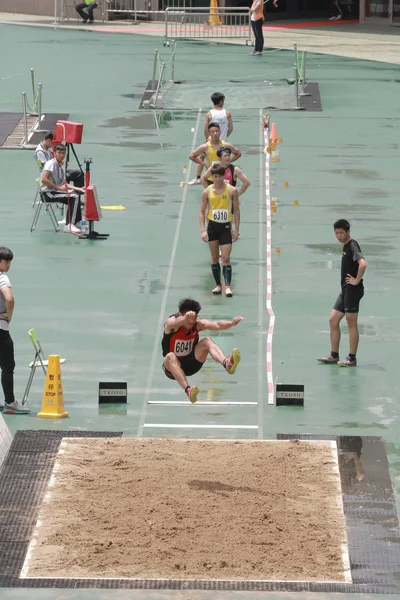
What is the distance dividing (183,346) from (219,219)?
565 centimetres

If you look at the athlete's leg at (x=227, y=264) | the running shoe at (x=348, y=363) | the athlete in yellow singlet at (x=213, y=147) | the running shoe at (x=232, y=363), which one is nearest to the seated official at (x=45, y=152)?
the athlete in yellow singlet at (x=213, y=147)

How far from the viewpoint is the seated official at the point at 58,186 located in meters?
23.0

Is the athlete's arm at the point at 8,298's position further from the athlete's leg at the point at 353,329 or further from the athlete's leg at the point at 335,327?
the athlete's leg at the point at 353,329

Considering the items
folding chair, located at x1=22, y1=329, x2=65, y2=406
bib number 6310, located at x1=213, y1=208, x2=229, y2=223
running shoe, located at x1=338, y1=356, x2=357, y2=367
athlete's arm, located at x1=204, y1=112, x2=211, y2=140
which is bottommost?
running shoe, located at x1=338, y1=356, x2=357, y2=367

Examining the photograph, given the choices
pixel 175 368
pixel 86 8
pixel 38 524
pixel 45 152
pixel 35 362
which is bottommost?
pixel 38 524

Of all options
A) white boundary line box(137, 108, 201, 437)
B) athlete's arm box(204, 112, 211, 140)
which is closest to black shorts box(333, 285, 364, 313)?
white boundary line box(137, 108, 201, 437)

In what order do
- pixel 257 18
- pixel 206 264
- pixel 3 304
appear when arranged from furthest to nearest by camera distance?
1. pixel 257 18
2. pixel 206 264
3. pixel 3 304

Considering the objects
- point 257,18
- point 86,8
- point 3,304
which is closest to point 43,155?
point 3,304

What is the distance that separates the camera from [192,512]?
12383mm

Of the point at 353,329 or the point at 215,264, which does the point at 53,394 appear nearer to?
the point at 353,329

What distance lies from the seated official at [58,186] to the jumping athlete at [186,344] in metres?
9.52

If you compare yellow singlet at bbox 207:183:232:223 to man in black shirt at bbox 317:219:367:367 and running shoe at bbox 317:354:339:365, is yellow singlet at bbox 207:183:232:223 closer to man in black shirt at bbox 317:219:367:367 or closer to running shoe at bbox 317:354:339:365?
man in black shirt at bbox 317:219:367:367

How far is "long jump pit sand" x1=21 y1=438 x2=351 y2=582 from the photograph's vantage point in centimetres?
1143

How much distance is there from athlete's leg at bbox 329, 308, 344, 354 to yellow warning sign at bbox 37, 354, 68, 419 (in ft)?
11.8
